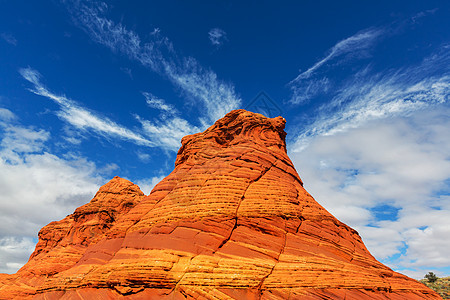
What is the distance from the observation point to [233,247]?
20.5 meters

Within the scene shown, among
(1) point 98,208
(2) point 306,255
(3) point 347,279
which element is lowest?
(3) point 347,279

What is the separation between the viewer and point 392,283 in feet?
65.8

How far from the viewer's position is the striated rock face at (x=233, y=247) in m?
17.8

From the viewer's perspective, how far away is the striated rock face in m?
17.8

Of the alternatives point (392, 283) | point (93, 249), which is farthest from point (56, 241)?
point (392, 283)

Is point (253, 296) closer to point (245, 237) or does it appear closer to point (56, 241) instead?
point (245, 237)

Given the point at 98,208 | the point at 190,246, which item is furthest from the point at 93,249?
the point at 98,208

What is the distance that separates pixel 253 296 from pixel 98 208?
4750 cm

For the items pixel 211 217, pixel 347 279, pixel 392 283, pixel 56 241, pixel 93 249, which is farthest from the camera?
pixel 56 241

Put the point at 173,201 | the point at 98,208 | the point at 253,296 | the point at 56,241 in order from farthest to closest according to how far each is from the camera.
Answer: the point at 56,241 < the point at 98,208 < the point at 173,201 < the point at 253,296

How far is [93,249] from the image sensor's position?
1085 inches

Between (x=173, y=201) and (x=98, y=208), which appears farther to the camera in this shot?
(x=98, y=208)

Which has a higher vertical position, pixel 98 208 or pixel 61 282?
pixel 98 208

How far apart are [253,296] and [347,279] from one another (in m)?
6.69
